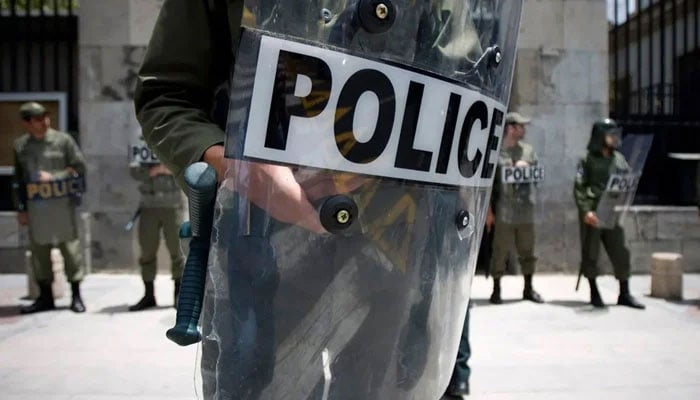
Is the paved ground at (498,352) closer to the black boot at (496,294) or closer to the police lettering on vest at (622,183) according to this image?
the black boot at (496,294)

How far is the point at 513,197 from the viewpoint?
6.82m

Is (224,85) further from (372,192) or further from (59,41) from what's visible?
(59,41)

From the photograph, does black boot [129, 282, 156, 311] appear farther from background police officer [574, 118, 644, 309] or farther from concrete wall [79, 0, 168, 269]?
background police officer [574, 118, 644, 309]

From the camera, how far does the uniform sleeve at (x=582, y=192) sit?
6.63 metres

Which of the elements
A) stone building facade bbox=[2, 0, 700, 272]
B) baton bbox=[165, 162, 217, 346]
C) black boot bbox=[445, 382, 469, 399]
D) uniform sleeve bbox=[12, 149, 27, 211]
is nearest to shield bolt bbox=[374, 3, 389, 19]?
baton bbox=[165, 162, 217, 346]

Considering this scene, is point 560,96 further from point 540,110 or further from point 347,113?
point 347,113

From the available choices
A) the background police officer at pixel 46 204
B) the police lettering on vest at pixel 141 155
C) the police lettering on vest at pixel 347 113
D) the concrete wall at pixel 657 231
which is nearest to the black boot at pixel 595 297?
the concrete wall at pixel 657 231

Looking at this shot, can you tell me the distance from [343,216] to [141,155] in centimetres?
595

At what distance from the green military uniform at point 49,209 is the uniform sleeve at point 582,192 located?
191 inches

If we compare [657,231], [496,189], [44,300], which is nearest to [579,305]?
[496,189]

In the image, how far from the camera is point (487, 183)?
1.55 m

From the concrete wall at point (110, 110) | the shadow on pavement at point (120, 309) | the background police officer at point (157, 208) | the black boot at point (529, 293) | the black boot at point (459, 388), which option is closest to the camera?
the black boot at point (459, 388)

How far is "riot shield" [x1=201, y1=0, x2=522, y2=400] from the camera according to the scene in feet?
3.91

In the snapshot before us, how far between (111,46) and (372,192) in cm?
766
